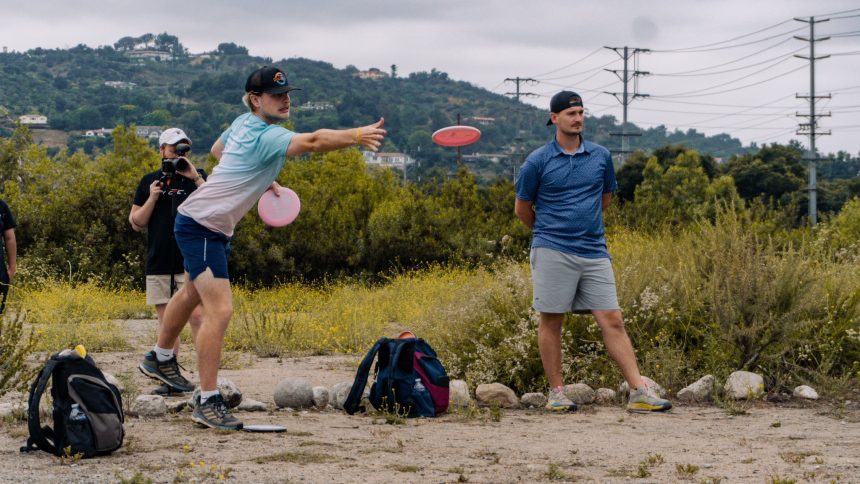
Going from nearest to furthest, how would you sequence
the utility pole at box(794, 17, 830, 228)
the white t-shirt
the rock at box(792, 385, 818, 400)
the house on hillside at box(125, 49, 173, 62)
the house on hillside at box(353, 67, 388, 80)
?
the white t-shirt < the rock at box(792, 385, 818, 400) < the utility pole at box(794, 17, 830, 228) < the house on hillside at box(353, 67, 388, 80) < the house on hillside at box(125, 49, 173, 62)

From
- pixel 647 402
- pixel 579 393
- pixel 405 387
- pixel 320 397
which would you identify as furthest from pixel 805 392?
pixel 320 397

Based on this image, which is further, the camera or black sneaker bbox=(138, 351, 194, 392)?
black sneaker bbox=(138, 351, 194, 392)

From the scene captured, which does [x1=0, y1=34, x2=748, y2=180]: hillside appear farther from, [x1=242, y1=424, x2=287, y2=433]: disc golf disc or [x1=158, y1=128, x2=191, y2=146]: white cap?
[x1=242, y1=424, x2=287, y2=433]: disc golf disc

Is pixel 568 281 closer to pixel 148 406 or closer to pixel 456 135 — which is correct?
pixel 456 135

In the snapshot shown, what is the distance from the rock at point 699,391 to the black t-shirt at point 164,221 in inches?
158

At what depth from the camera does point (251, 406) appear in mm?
7574

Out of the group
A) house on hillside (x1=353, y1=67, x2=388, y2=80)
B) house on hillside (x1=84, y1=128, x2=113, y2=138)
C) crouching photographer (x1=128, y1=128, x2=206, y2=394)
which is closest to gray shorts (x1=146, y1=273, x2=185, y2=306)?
crouching photographer (x1=128, y1=128, x2=206, y2=394)

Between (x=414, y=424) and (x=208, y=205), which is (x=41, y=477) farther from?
(x=414, y=424)

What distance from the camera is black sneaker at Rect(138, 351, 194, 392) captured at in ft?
25.8

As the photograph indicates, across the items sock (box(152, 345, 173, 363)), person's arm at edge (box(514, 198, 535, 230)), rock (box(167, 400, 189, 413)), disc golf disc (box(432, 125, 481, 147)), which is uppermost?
disc golf disc (box(432, 125, 481, 147))

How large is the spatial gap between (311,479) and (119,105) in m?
107

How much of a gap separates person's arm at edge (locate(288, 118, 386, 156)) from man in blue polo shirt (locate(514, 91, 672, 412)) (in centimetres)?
177

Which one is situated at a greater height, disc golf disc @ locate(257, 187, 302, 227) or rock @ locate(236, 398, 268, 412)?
disc golf disc @ locate(257, 187, 302, 227)

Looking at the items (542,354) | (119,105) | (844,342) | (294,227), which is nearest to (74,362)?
(542,354)
